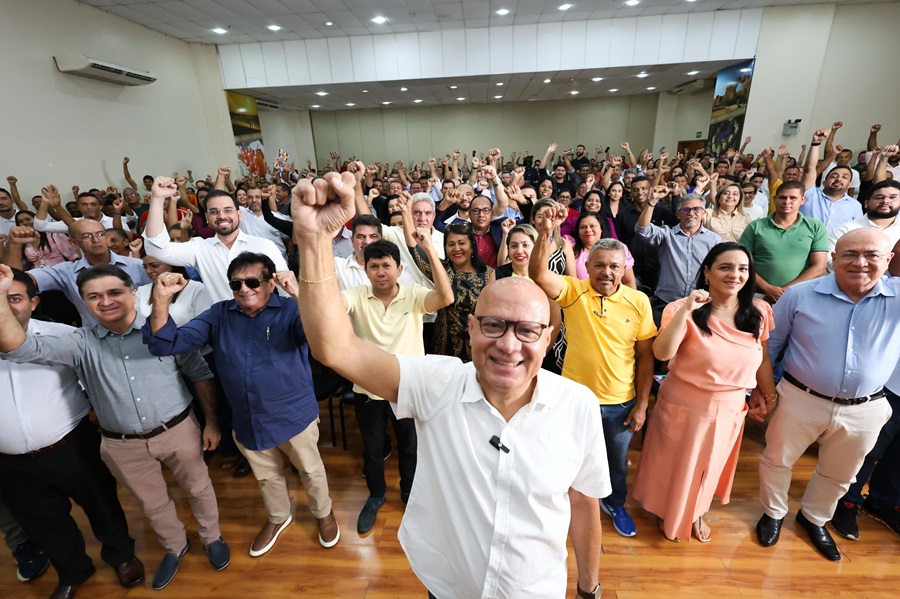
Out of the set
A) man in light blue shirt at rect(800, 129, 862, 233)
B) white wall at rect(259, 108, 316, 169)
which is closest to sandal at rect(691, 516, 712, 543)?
man in light blue shirt at rect(800, 129, 862, 233)

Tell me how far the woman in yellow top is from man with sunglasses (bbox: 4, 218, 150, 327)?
503cm

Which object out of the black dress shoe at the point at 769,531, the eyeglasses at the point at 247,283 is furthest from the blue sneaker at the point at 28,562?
the black dress shoe at the point at 769,531

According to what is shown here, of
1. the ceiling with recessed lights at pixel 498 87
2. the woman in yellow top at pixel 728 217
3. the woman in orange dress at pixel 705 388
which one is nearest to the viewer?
the woman in orange dress at pixel 705 388

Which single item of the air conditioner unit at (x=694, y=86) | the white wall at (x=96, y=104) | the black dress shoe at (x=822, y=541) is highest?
the air conditioner unit at (x=694, y=86)

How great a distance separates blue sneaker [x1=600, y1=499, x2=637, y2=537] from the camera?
2.35 meters

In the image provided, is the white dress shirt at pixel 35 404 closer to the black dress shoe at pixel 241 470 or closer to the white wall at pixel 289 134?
the black dress shoe at pixel 241 470

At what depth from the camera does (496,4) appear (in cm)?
767

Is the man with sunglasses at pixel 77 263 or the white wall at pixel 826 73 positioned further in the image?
the white wall at pixel 826 73

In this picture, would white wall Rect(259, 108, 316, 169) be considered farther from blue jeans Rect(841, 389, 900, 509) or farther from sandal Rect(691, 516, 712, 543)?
blue jeans Rect(841, 389, 900, 509)

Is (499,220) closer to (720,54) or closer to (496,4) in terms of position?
(496,4)

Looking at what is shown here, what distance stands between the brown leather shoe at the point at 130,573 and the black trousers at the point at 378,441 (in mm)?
1275

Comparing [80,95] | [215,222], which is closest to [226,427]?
[215,222]

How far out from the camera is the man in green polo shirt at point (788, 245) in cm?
306

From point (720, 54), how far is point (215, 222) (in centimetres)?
1069
